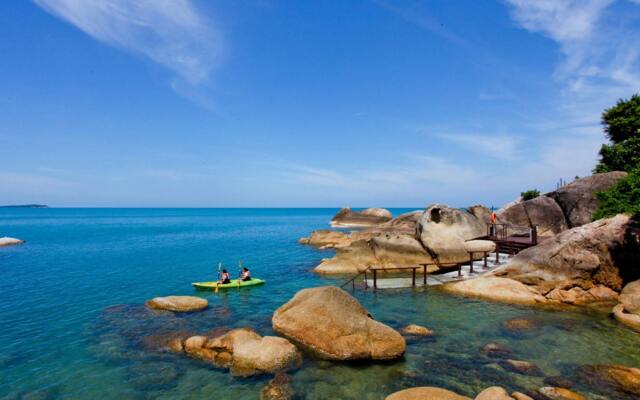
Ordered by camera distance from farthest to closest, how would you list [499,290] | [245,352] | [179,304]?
[499,290] → [179,304] → [245,352]

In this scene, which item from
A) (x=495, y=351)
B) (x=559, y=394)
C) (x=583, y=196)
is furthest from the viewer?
(x=583, y=196)

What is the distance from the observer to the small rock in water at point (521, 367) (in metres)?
13.5

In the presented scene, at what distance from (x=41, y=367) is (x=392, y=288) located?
20.6 m

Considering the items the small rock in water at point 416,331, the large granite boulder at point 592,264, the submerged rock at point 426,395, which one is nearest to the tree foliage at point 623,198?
the large granite boulder at point 592,264

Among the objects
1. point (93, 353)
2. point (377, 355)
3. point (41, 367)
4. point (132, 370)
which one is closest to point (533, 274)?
point (377, 355)

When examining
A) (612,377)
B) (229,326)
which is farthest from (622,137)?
(229,326)

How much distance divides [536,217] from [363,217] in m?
61.2

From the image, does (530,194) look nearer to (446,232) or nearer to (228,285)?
(446,232)

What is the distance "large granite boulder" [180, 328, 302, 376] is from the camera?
1391 cm

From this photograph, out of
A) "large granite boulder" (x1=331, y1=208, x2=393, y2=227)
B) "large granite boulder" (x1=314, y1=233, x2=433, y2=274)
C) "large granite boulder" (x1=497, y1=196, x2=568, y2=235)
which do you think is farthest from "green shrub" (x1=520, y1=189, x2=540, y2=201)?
"large granite boulder" (x1=331, y1=208, x2=393, y2=227)

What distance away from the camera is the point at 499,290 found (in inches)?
939

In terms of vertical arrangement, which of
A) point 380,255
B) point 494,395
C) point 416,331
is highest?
point 380,255

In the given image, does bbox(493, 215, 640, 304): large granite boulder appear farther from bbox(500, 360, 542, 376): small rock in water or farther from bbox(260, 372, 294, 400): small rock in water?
bbox(260, 372, 294, 400): small rock in water

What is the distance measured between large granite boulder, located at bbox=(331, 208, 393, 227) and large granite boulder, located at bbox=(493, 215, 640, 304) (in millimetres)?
70368
